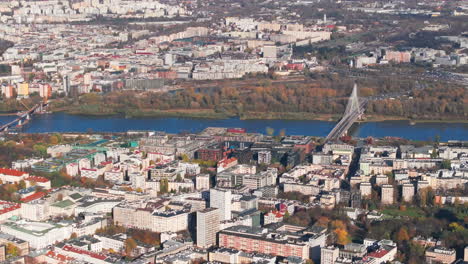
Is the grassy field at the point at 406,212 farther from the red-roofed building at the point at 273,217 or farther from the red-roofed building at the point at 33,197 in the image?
the red-roofed building at the point at 33,197

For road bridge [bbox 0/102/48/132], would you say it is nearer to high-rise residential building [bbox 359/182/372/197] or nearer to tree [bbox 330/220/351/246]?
high-rise residential building [bbox 359/182/372/197]

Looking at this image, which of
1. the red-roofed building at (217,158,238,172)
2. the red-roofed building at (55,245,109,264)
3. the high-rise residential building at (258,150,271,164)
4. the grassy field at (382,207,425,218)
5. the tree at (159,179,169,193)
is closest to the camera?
the red-roofed building at (55,245,109,264)

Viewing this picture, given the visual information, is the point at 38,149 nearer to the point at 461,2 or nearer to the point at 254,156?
the point at 254,156

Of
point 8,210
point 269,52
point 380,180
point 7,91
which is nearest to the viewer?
point 8,210

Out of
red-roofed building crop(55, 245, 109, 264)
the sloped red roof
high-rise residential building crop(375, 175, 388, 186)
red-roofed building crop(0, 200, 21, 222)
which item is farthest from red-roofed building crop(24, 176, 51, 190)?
high-rise residential building crop(375, 175, 388, 186)

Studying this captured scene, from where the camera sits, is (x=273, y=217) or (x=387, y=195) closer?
(x=273, y=217)

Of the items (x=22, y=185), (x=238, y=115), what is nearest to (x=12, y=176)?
(x=22, y=185)

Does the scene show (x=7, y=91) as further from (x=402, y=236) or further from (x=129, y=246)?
(x=402, y=236)

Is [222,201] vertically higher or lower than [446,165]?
higher
